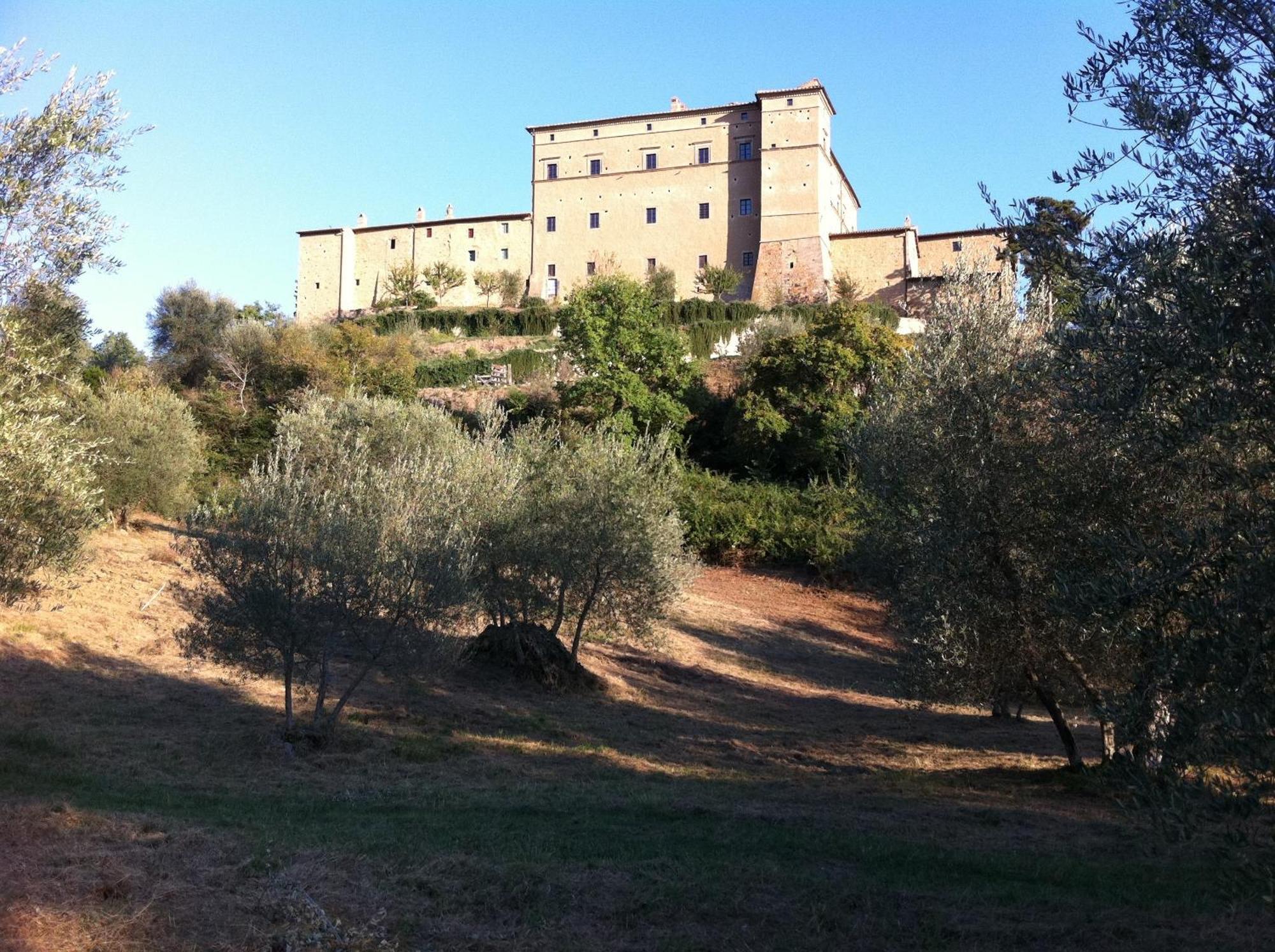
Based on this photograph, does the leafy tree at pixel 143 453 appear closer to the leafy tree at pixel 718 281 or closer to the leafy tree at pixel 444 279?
the leafy tree at pixel 718 281

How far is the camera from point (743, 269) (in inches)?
2628

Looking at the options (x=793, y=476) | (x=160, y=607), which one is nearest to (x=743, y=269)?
(x=793, y=476)

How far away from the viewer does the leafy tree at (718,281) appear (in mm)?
63625

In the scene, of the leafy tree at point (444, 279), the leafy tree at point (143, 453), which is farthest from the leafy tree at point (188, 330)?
the leafy tree at point (143, 453)

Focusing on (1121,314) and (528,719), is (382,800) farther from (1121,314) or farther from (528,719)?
(1121,314)

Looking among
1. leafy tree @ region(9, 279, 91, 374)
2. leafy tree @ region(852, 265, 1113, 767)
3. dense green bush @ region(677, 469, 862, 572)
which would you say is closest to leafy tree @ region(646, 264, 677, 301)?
dense green bush @ region(677, 469, 862, 572)

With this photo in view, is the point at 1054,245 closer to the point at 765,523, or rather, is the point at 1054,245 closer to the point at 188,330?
the point at 765,523

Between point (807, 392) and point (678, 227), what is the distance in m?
34.1

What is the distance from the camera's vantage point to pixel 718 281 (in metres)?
63.8

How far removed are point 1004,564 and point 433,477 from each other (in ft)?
26.9

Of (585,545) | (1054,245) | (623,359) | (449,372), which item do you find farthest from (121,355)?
(1054,245)

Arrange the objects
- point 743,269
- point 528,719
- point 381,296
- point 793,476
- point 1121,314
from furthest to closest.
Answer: point 381,296 < point 743,269 < point 793,476 < point 528,719 < point 1121,314

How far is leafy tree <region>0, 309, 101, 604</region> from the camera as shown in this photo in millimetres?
9461

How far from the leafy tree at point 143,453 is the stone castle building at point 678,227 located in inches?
1665
